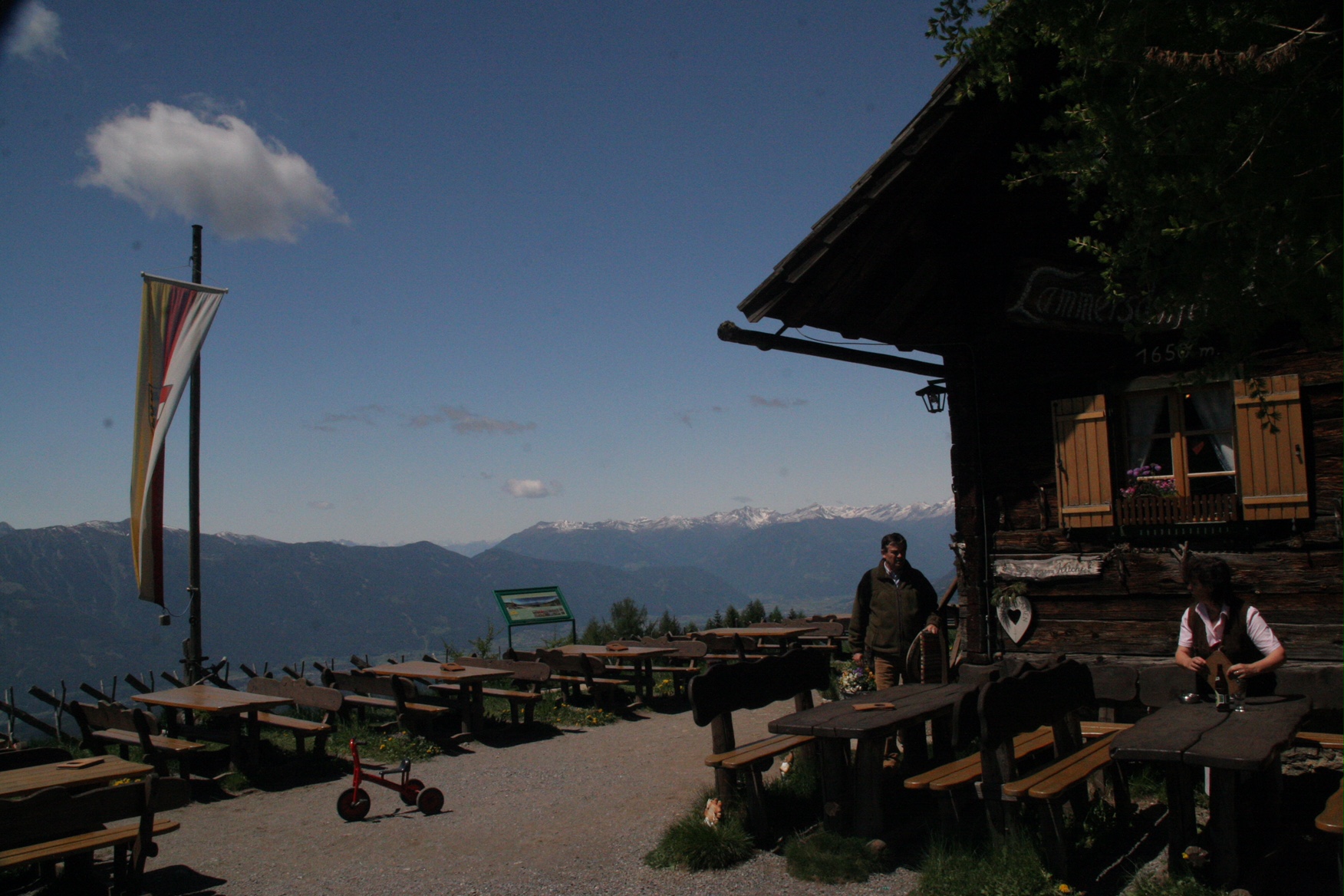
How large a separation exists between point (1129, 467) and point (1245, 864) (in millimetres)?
3558

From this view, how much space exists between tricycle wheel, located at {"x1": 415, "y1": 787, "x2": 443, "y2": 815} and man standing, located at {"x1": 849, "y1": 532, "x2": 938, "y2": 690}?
3381 mm

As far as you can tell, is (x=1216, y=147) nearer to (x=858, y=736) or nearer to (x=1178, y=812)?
(x=1178, y=812)

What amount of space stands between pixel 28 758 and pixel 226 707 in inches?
88.7

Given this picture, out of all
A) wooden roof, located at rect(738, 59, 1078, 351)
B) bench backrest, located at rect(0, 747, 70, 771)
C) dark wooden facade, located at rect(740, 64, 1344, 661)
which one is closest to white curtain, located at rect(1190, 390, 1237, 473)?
dark wooden facade, located at rect(740, 64, 1344, 661)

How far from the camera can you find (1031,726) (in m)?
→ 4.93

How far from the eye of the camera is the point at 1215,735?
4.35m

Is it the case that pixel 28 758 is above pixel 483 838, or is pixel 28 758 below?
above

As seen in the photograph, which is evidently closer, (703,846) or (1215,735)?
(1215,735)

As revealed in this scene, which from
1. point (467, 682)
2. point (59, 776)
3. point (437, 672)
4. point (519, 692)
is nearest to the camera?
point (59, 776)

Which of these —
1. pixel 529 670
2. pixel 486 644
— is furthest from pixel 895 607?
pixel 486 644

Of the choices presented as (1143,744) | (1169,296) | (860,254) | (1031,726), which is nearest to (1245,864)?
(1143,744)

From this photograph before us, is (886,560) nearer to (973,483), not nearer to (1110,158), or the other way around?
(973,483)

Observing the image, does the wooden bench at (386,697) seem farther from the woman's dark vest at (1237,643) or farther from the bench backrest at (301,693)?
the woman's dark vest at (1237,643)

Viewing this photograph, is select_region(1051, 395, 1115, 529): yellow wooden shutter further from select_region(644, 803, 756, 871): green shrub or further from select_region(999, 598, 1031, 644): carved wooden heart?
select_region(644, 803, 756, 871): green shrub
